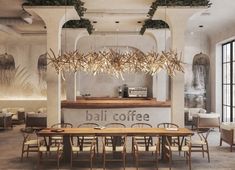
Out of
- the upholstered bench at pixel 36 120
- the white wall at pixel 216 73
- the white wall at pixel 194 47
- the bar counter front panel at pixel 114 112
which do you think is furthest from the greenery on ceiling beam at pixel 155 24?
the upholstered bench at pixel 36 120

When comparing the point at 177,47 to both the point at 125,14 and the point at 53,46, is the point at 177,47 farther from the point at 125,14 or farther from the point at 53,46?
the point at 53,46

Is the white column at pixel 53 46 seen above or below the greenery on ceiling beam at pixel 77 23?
below

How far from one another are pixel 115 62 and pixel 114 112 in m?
2.94

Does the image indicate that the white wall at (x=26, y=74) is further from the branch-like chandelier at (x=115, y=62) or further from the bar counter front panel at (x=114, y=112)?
the branch-like chandelier at (x=115, y=62)

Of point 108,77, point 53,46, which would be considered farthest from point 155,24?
point 108,77

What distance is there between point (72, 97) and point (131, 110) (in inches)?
110

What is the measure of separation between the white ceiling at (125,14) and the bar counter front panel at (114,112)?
285cm

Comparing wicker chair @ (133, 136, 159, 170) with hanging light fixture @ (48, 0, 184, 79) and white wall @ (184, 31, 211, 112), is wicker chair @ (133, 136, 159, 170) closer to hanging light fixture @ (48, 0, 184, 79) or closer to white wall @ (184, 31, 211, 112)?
hanging light fixture @ (48, 0, 184, 79)

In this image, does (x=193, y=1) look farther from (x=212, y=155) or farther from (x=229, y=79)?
(x=229, y=79)

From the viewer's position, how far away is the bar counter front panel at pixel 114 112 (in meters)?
11.6

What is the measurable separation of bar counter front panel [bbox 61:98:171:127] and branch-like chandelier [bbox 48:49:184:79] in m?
2.45

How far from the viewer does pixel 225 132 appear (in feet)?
34.7

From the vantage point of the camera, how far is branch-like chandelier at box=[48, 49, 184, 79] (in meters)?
8.84

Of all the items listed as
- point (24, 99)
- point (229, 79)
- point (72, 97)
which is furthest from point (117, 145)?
point (24, 99)
